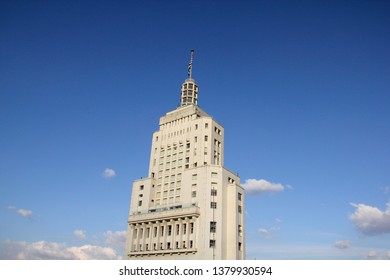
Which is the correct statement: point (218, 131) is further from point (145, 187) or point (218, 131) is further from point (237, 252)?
point (237, 252)

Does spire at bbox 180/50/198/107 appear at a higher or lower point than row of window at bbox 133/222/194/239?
higher

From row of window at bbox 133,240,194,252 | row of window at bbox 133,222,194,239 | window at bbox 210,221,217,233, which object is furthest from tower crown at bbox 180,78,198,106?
row of window at bbox 133,240,194,252

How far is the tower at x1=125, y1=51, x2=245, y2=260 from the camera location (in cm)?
8912

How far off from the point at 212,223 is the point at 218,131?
34.0m

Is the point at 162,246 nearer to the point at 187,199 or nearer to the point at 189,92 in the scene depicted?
the point at 187,199

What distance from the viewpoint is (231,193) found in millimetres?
96125

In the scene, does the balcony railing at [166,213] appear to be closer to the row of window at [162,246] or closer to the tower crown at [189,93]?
the row of window at [162,246]

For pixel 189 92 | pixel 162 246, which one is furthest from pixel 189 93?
pixel 162 246

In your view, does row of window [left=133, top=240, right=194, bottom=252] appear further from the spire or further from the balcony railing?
the spire

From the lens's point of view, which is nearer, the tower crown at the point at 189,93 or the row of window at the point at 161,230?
the row of window at the point at 161,230

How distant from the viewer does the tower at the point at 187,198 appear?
3509 inches

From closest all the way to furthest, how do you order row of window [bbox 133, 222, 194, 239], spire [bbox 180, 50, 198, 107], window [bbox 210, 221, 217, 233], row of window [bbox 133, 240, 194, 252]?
window [bbox 210, 221, 217, 233] → row of window [bbox 133, 240, 194, 252] → row of window [bbox 133, 222, 194, 239] → spire [bbox 180, 50, 198, 107]

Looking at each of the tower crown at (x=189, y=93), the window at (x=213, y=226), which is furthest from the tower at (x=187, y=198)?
the tower crown at (x=189, y=93)
